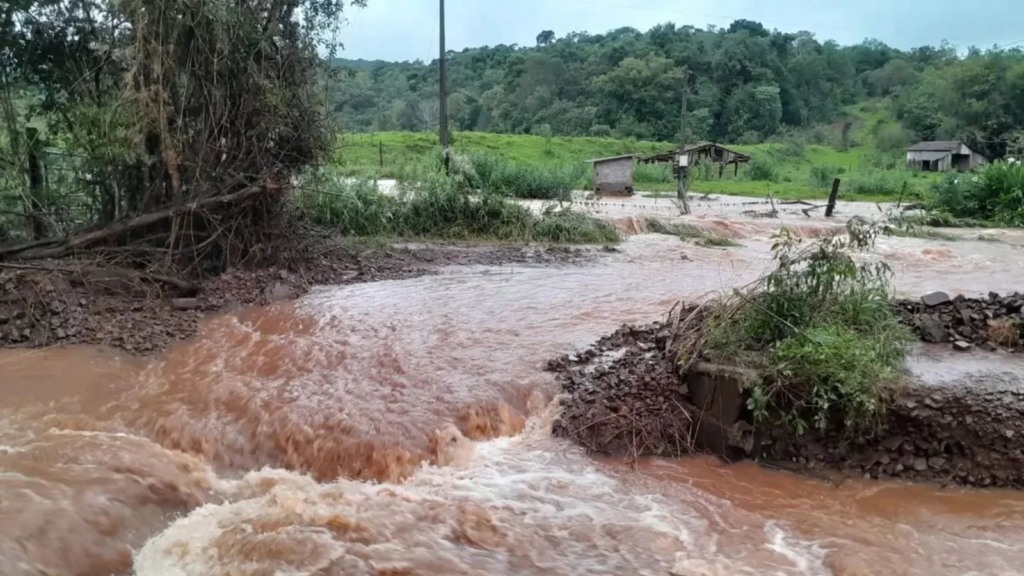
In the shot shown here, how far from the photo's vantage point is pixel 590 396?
6.21 meters

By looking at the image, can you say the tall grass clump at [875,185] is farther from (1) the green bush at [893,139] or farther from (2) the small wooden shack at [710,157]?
(1) the green bush at [893,139]

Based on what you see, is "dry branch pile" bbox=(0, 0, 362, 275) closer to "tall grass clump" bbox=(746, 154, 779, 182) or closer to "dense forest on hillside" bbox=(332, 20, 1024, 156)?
"tall grass clump" bbox=(746, 154, 779, 182)

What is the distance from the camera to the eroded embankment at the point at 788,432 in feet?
17.1

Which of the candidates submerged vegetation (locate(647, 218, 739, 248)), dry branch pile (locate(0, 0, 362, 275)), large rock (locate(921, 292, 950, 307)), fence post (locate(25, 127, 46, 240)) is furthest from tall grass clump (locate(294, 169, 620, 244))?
large rock (locate(921, 292, 950, 307))

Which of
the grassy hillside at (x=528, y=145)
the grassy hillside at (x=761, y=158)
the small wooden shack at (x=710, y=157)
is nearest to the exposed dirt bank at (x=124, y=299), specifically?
the grassy hillside at (x=761, y=158)

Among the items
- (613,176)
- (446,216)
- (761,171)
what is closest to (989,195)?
(613,176)

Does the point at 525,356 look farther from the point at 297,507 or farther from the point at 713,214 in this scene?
the point at 713,214

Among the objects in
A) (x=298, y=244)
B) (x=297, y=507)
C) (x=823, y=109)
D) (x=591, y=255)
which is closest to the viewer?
(x=297, y=507)

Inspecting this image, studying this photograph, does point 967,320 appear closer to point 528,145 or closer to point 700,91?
point 528,145

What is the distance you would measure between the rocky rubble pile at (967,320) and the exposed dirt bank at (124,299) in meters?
7.03

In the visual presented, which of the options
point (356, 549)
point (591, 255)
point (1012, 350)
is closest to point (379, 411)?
point (356, 549)

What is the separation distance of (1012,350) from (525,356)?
160 inches

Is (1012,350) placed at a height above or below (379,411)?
above

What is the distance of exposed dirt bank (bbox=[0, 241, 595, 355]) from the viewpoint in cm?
764
